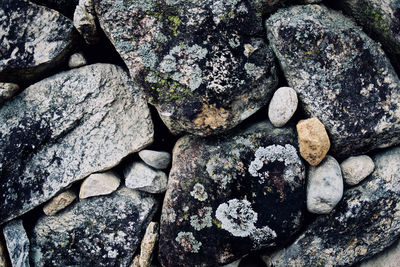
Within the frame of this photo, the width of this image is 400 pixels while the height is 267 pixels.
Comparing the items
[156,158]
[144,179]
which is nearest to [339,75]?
[156,158]

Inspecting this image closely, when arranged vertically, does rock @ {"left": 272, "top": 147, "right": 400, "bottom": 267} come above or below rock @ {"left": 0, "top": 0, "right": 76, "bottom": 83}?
below

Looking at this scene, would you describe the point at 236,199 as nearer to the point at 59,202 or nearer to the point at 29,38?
the point at 59,202

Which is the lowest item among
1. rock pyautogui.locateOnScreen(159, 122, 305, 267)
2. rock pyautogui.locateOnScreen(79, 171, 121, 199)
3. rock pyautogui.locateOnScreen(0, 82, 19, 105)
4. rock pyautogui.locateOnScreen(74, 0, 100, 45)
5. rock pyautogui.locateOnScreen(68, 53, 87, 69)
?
rock pyautogui.locateOnScreen(159, 122, 305, 267)

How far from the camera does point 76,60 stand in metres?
3.26

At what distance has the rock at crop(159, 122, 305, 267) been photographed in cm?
294

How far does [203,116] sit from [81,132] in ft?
3.82

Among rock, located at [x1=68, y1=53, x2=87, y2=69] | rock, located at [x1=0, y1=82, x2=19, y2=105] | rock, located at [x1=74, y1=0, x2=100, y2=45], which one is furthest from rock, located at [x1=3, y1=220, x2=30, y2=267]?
rock, located at [x1=74, y1=0, x2=100, y2=45]

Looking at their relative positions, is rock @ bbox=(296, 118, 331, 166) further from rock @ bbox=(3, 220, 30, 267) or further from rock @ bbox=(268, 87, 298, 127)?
rock @ bbox=(3, 220, 30, 267)

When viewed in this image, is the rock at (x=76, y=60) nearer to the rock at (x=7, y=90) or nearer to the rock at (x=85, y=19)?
the rock at (x=85, y=19)

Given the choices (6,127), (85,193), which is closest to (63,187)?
(85,193)

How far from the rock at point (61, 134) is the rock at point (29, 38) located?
19 centimetres

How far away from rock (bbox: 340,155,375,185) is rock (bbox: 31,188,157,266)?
181 cm

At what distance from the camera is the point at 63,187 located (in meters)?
3.11

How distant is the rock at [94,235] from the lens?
318cm
